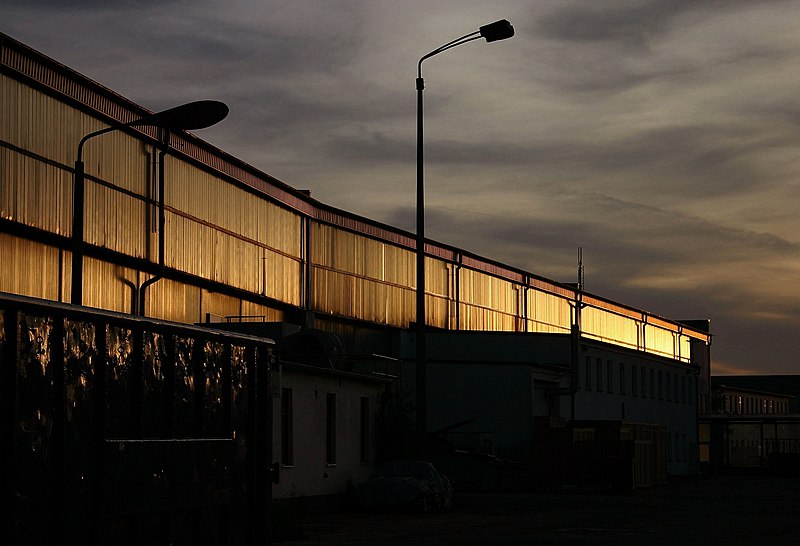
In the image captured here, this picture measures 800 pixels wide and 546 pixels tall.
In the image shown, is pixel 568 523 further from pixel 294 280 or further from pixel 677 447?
pixel 677 447

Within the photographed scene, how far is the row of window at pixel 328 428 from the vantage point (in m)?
29.7

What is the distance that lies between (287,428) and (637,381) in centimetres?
4243

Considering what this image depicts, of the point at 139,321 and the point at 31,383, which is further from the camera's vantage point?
the point at 139,321

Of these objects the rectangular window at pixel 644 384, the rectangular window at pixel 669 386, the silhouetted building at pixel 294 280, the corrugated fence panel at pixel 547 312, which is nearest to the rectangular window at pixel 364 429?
the silhouetted building at pixel 294 280

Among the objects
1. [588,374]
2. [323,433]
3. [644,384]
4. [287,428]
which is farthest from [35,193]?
[644,384]

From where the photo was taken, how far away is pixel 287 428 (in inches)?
1176

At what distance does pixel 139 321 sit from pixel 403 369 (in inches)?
1658

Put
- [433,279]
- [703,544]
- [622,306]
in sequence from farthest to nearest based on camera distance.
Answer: [622,306]
[433,279]
[703,544]

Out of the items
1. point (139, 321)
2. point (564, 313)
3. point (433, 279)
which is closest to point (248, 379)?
point (139, 321)

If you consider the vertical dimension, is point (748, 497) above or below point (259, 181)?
below

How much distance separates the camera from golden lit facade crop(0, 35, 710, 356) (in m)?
31.5

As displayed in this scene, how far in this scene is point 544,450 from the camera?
50844 millimetres

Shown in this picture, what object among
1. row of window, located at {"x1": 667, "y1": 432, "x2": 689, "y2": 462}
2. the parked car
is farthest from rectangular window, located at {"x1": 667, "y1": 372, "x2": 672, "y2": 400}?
the parked car

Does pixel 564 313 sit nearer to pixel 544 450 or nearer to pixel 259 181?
pixel 544 450
